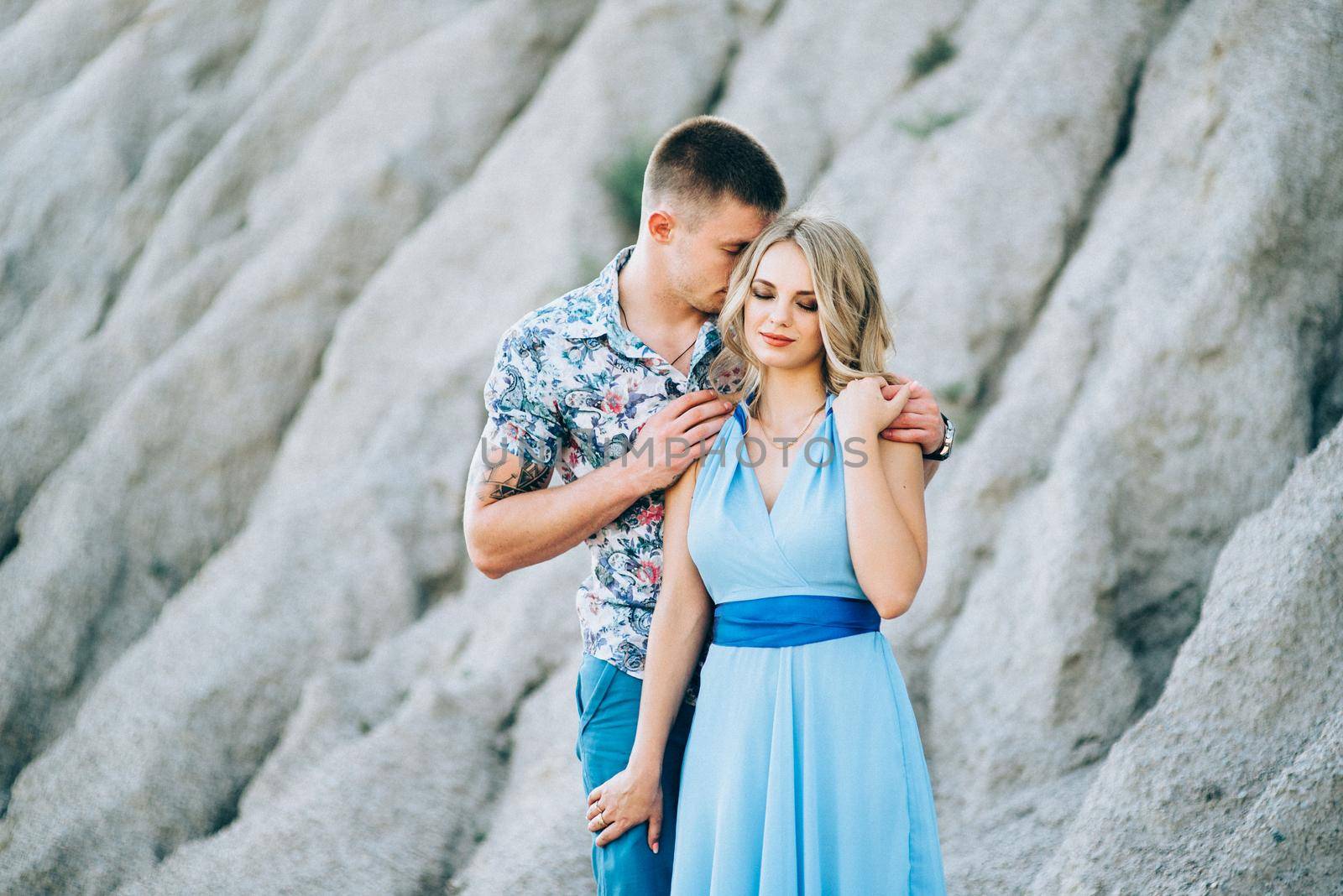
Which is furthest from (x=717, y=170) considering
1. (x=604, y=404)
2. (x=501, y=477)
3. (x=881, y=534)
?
(x=881, y=534)

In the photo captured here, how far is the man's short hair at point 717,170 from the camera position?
3.21m

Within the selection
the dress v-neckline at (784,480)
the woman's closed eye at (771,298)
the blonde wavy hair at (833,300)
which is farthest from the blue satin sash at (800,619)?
the woman's closed eye at (771,298)

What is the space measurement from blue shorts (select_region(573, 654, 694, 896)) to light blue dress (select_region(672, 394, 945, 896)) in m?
0.17

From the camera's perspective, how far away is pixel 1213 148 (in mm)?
5652

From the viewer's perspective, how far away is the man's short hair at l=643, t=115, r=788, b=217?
3209 millimetres

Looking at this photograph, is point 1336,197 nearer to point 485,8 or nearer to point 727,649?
point 727,649

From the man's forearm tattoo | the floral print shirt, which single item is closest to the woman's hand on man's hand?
the floral print shirt

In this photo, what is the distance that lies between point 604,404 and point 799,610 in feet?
2.71

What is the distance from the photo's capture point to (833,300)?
2885mm

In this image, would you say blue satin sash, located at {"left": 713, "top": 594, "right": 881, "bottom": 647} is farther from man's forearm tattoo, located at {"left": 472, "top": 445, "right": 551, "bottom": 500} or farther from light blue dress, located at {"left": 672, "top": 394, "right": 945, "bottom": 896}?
man's forearm tattoo, located at {"left": 472, "top": 445, "right": 551, "bottom": 500}

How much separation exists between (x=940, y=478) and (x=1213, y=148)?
6.99ft

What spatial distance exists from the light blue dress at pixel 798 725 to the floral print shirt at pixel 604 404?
0.29 m

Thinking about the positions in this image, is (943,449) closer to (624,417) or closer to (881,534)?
(881,534)

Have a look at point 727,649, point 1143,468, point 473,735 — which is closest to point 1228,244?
point 1143,468
